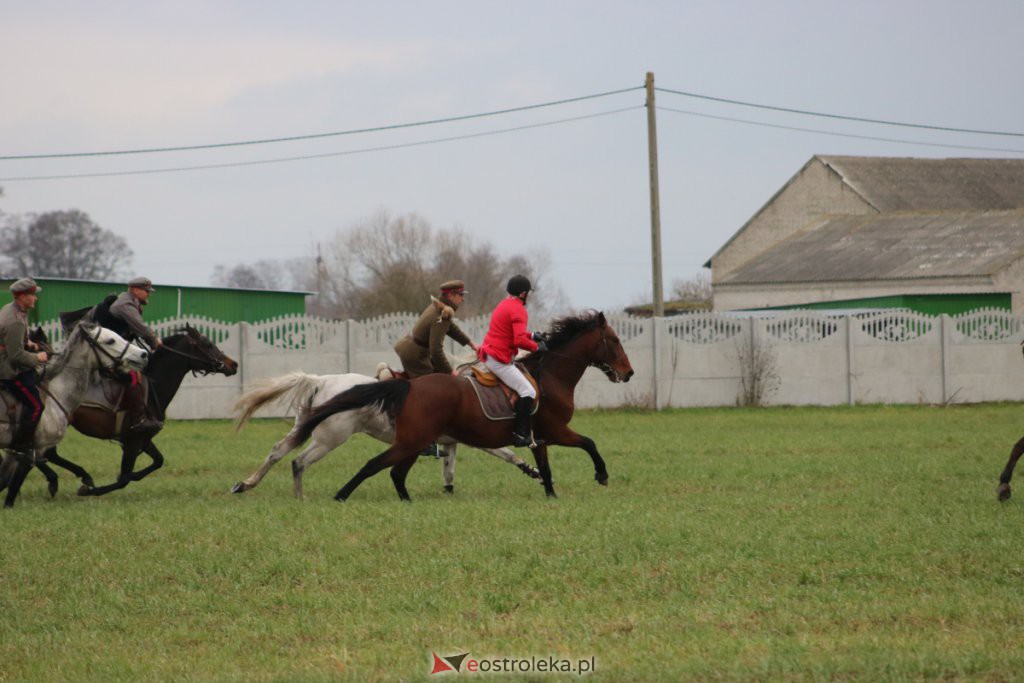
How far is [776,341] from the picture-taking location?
99.5ft

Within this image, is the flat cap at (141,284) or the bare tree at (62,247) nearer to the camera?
the flat cap at (141,284)

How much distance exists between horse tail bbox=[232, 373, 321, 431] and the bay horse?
1395 mm

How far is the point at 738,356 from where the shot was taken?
3031cm

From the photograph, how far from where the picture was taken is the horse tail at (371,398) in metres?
12.8

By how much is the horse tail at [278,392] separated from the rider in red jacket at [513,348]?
6.48 feet

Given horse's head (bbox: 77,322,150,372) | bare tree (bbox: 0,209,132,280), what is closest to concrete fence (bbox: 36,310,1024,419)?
horse's head (bbox: 77,322,150,372)

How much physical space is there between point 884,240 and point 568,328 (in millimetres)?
37267

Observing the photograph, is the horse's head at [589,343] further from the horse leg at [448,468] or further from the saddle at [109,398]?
the saddle at [109,398]

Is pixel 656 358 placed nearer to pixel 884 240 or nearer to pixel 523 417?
pixel 523 417

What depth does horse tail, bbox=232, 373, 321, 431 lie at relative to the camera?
547 inches

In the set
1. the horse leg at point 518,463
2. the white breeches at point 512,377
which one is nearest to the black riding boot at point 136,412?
the horse leg at point 518,463

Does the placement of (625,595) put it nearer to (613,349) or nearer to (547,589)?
(547,589)

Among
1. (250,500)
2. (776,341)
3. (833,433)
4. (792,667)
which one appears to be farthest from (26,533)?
(776,341)

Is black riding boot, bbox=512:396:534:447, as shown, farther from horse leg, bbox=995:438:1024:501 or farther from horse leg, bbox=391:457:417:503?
horse leg, bbox=995:438:1024:501
